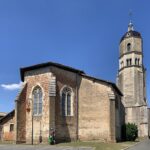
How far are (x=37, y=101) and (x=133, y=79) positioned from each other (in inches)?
1526

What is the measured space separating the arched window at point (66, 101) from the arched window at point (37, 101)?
7.79 feet

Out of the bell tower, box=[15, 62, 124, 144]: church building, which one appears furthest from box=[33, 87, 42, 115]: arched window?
the bell tower

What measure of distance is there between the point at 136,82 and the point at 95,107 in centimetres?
3485

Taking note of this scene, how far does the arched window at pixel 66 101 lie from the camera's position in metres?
35.1

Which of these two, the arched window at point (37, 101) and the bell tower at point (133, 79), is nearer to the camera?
the arched window at point (37, 101)

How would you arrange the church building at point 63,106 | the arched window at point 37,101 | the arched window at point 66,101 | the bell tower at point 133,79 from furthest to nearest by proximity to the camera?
the bell tower at point 133,79
the arched window at point 66,101
the arched window at point 37,101
the church building at point 63,106

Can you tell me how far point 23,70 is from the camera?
36.5 metres

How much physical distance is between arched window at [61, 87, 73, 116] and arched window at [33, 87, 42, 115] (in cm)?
237

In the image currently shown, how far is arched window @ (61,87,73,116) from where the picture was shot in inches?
1382

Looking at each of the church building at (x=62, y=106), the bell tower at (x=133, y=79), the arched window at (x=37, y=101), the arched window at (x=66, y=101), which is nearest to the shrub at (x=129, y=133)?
the church building at (x=62, y=106)

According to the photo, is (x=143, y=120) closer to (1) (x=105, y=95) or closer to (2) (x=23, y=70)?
(1) (x=105, y=95)

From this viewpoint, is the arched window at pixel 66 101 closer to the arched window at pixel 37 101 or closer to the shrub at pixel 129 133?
the arched window at pixel 37 101

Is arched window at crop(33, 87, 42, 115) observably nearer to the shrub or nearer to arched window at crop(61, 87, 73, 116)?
arched window at crop(61, 87, 73, 116)

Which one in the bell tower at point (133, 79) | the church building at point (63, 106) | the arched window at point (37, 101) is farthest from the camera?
the bell tower at point (133, 79)
